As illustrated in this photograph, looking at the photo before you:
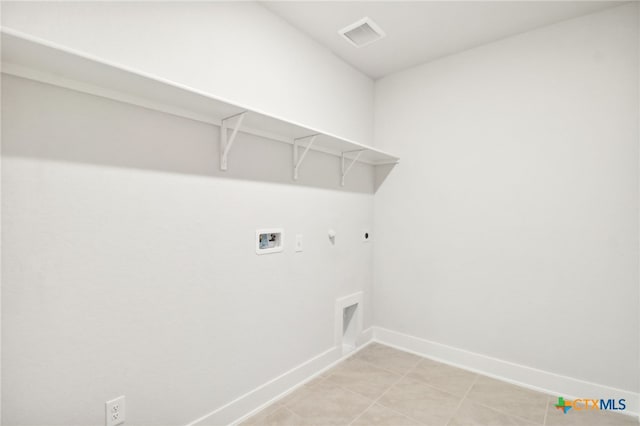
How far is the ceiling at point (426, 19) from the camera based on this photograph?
209 cm

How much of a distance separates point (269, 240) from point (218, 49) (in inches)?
48.7

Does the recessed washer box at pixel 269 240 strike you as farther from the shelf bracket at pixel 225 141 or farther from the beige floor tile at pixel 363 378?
the beige floor tile at pixel 363 378

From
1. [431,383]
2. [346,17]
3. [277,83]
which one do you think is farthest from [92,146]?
[431,383]

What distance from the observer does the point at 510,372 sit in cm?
246

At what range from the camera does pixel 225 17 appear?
1.86 meters

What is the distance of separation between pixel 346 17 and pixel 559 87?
1662mm

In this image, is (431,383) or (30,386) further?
(431,383)

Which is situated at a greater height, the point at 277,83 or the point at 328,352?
the point at 277,83

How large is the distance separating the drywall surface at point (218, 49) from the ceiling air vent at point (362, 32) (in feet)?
0.82

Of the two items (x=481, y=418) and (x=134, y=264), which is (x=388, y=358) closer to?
(x=481, y=418)

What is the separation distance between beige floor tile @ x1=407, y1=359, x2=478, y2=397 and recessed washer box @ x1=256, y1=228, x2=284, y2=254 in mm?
1541

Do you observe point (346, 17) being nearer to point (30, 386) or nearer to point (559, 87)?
point (559, 87)

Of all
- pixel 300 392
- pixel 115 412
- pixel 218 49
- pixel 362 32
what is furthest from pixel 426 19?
pixel 115 412

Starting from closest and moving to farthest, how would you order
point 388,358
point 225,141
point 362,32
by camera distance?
point 225,141
point 362,32
point 388,358
